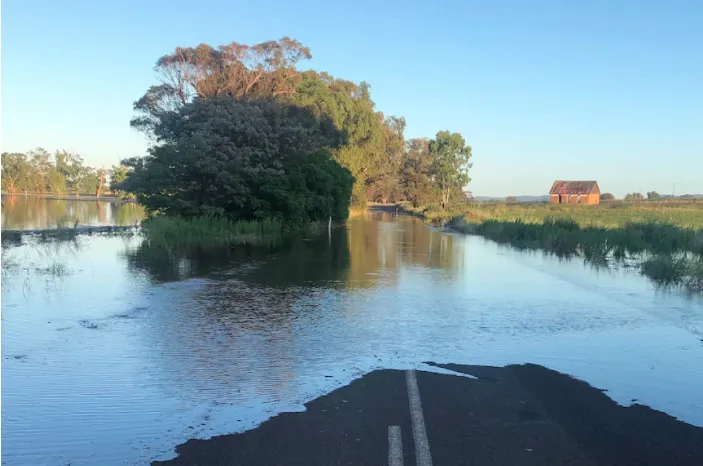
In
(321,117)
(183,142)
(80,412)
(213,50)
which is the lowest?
(80,412)

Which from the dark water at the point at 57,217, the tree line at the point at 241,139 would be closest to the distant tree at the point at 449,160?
the tree line at the point at 241,139

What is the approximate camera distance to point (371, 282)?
15.1 metres

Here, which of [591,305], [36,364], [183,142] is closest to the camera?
[36,364]

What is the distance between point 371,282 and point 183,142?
56.0 feet

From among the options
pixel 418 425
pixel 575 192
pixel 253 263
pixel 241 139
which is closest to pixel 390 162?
pixel 575 192

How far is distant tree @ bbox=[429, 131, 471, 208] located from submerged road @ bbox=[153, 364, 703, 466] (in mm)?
87921

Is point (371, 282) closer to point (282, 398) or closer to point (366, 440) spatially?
point (282, 398)

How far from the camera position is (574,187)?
103 metres

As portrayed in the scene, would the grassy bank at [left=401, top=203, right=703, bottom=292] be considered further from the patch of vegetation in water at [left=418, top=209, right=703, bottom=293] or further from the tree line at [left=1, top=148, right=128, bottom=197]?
the tree line at [left=1, top=148, right=128, bottom=197]

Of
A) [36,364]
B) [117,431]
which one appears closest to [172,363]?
[36,364]

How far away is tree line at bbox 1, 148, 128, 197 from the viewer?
118 m

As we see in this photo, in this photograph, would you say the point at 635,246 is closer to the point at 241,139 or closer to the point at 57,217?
the point at 241,139

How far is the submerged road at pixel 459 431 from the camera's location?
4.62m

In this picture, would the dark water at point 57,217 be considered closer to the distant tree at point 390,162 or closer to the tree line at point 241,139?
the tree line at point 241,139
